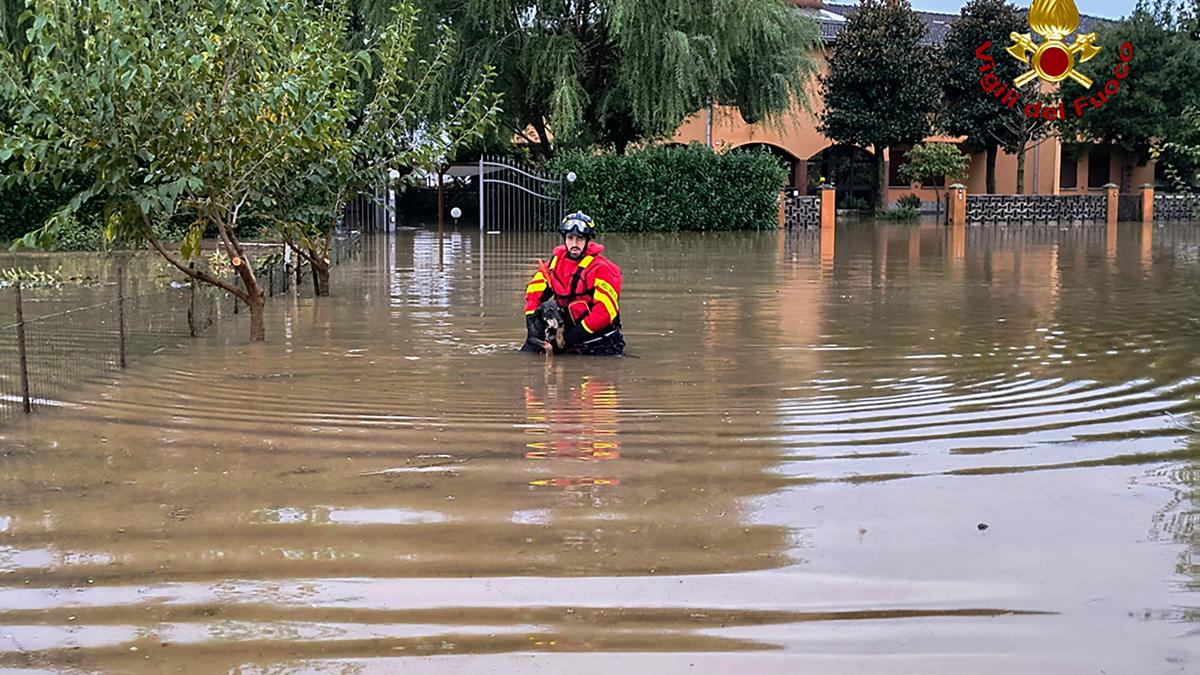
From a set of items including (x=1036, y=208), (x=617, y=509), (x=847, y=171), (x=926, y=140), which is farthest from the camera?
(x=847, y=171)

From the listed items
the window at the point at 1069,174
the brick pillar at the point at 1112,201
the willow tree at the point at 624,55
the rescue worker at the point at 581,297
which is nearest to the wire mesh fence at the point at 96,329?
the rescue worker at the point at 581,297

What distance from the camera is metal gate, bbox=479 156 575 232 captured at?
30484mm

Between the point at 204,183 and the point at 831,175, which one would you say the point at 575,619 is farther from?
the point at 831,175

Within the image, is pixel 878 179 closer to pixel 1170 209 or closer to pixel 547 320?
pixel 1170 209

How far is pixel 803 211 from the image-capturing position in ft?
111

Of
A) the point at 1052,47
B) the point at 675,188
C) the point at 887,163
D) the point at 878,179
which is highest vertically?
the point at 1052,47

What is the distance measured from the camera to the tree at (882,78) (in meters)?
38.9

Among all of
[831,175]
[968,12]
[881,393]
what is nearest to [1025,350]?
[881,393]

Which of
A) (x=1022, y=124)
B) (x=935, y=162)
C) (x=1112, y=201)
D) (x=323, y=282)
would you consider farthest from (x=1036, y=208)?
(x=323, y=282)

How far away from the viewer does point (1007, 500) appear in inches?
219

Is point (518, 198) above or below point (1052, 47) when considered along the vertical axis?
below

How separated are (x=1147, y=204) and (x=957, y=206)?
7.11 metres

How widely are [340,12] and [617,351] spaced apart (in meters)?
6.13

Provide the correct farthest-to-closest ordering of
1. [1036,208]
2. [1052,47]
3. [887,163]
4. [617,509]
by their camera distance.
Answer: [887,163] → [1052,47] → [1036,208] → [617,509]
